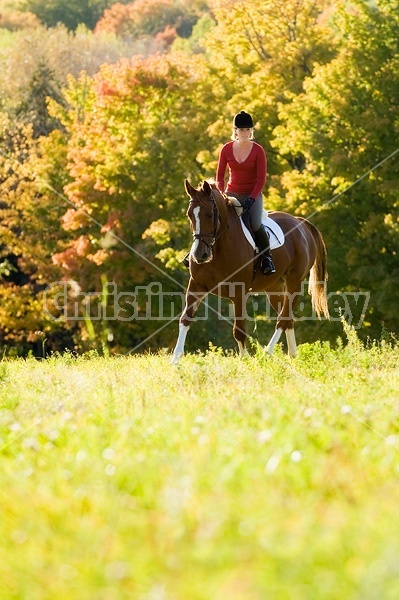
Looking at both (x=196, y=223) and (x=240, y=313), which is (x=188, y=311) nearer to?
(x=240, y=313)

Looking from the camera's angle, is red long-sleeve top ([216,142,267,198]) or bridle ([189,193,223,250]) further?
red long-sleeve top ([216,142,267,198])

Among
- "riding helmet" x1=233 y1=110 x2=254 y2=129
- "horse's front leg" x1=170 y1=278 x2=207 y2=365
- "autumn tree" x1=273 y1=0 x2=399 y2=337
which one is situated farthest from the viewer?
"autumn tree" x1=273 y1=0 x2=399 y2=337

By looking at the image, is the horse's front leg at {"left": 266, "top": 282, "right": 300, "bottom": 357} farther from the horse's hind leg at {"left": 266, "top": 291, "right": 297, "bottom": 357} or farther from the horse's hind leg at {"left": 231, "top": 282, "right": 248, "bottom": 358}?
the horse's hind leg at {"left": 231, "top": 282, "right": 248, "bottom": 358}

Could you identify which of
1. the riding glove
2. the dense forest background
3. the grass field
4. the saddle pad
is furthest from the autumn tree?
the grass field

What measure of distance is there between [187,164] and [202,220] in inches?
891

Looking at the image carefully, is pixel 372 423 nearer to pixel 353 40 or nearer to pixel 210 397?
pixel 210 397

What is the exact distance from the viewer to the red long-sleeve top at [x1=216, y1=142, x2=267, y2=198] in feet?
41.3

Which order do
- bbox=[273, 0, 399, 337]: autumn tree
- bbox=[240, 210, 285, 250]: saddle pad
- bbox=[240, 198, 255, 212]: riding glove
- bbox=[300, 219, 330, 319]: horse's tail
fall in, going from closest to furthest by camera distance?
bbox=[240, 198, 255, 212]: riding glove → bbox=[240, 210, 285, 250]: saddle pad → bbox=[300, 219, 330, 319]: horse's tail → bbox=[273, 0, 399, 337]: autumn tree

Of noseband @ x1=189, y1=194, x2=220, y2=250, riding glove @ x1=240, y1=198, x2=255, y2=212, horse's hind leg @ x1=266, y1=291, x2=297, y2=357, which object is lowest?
horse's hind leg @ x1=266, y1=291, x2=297, y2=357

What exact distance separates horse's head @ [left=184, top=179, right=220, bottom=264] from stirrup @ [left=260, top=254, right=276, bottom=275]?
1517 mm

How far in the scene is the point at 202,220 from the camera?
38.5 ft

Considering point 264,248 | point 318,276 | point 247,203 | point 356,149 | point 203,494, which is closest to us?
point 203,494

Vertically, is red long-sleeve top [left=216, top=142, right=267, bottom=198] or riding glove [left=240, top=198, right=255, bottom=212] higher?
red long-sleeve top [left=216, top=142, right=267, bottom=198]

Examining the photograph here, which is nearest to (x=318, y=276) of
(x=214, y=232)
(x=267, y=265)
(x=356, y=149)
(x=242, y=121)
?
(x=267, y=265)
